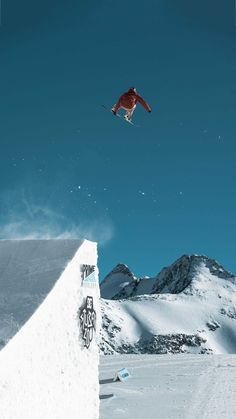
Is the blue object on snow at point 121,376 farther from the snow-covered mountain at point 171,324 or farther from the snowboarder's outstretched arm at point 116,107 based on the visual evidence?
the snow-covered mountain at point 171,324

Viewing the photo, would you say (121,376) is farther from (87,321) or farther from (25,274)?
(25,274)

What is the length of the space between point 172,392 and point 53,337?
8.71 m

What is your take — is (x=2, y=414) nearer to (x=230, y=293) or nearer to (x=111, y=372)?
(x=111, y=372)

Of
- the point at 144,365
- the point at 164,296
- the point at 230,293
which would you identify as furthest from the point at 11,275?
the point at 230,293

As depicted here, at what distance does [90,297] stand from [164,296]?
519 ft

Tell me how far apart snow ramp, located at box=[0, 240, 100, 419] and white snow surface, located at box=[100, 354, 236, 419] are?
401 centimetres

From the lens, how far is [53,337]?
699 centimetres

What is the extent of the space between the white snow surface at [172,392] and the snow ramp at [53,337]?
4.01 meters

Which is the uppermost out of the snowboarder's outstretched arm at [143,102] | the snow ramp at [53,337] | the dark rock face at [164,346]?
the dark rock face at [164,346]

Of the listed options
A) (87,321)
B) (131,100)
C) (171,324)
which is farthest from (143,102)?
(171,324)

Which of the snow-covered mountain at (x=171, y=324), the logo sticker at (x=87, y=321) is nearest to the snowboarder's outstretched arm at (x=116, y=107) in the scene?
the logo sticker at (x=87, y=321)

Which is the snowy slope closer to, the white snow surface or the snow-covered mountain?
the white snow surface

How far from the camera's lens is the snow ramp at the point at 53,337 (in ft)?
20.0

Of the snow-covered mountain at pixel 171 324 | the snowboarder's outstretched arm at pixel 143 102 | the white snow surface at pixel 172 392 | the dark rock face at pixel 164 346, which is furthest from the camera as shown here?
the snow-covered mountain at pixel 171 324
